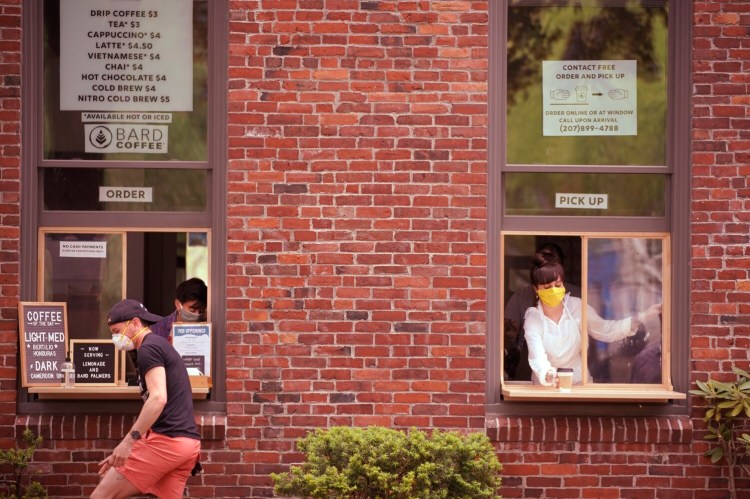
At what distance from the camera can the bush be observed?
6758 mm

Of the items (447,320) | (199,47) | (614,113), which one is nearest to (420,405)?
(447,320)

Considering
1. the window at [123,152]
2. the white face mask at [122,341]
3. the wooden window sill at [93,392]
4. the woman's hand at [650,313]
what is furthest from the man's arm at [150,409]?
the woman's hand at [650,313]

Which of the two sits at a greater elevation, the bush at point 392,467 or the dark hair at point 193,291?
the dark hair at point 193,291

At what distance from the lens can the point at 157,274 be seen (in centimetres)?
794

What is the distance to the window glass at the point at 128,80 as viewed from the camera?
26.1 ft

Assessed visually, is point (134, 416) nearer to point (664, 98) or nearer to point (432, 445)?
point (432, 445)

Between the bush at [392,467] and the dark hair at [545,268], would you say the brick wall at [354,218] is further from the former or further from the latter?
the bush at [392,467]

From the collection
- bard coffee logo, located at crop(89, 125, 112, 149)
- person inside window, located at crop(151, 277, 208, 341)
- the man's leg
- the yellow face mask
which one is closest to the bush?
the man's leg

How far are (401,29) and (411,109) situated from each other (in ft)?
1.97

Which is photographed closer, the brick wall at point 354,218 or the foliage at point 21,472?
the foliage at point 21,472

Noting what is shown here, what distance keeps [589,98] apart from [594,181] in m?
0.65

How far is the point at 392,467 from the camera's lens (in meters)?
6.89

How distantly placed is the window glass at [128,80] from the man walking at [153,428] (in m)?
1.79

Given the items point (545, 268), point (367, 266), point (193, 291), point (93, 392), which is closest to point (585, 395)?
point (545, 268)
